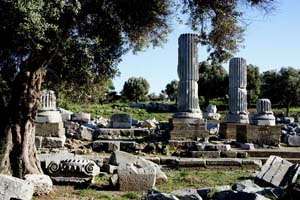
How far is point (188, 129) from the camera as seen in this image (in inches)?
644

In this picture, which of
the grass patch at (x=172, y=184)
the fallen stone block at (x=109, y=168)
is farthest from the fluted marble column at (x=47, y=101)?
the grass patch at (x=172, y=184)

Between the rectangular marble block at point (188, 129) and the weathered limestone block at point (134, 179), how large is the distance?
730cm

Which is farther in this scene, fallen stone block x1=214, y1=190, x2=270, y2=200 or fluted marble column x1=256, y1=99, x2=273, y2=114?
fluted marble column x1=256, y1=99, x2=273, y2=114

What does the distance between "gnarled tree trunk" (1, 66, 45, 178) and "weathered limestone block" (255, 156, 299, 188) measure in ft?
15.3

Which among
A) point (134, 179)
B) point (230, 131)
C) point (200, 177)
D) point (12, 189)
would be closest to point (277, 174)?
point (200, 177)

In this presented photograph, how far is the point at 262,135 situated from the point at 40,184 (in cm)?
1089

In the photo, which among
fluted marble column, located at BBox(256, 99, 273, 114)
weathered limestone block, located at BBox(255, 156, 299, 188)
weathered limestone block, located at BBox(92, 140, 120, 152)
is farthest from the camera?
fluted marble column, located at BBox(256, 99, 273, 114)

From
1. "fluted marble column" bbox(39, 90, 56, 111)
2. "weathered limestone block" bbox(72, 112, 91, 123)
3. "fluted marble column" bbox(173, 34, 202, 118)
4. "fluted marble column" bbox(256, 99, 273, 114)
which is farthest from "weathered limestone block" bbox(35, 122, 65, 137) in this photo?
"weathered limestone block" bbox(72, 112, 91, 123)

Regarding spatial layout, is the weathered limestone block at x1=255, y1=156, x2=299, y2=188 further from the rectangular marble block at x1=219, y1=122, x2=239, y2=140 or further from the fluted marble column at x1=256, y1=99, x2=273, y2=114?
the rectangular marble block at x1=219, y1=122, x2=239, y2=140

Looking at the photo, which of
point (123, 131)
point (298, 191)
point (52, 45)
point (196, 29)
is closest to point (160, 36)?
point (196, 29)

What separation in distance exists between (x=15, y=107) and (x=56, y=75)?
60.4 inches

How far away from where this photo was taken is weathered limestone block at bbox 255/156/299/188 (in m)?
8.46

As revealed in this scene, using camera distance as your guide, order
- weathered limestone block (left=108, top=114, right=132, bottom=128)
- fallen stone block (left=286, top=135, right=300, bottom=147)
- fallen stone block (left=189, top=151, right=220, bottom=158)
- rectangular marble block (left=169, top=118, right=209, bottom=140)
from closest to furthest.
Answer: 1. fallen stone block (left=189, top=151, right=220, bottom=158)
2. rectangular marble block (left=169, top=118, right=209, bottom=140)
3. fallen stone block (left=286, top=135, right=300, bottom=147)
4. weathered limestone block (left=108, top=114, right=132, bottom=128)

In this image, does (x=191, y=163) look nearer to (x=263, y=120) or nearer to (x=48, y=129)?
(x=48, y=129)
